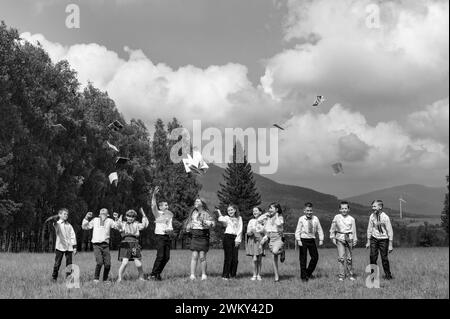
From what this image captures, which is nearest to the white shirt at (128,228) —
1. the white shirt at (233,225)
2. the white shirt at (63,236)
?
the white shirt at (63,236)

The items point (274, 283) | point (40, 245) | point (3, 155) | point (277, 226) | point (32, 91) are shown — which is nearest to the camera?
point (274, 283)

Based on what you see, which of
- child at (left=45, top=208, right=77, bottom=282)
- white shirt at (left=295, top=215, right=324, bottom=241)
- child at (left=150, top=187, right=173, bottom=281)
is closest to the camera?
child at (left=45, top=208, right=77, bottom=282)

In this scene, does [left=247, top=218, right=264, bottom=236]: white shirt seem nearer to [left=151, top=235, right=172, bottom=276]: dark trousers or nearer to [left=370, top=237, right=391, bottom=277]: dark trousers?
[left=151, top=235, right=172, bottom=276]: dark trousers

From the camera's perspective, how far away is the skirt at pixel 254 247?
49.5 ft

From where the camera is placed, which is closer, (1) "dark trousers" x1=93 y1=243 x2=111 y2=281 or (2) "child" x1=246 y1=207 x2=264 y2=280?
(1) "dark trousers" x1=93 y1=243 x2=111 y2=281

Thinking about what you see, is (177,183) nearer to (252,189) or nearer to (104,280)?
(252,189)

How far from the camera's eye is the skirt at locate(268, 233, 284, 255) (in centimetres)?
1479

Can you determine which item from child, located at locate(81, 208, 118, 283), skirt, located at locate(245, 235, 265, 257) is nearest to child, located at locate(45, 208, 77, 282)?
child, located at locate(81, 208, 118, 283)

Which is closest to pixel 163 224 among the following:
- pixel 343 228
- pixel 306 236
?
pixel 306 236

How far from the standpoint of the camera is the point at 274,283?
46.4 feet

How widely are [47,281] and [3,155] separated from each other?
25.5 metres

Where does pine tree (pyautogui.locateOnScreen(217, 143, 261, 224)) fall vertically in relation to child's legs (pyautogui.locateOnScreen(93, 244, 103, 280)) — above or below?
above

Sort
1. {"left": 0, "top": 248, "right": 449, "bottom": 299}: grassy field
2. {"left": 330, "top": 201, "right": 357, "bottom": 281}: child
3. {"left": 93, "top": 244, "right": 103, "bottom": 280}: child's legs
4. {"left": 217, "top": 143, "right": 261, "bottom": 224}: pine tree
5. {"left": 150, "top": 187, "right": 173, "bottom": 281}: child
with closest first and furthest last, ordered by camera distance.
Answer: {"left": 0, "top": 248, "right": 449, "bottom": 299}: grassy field → {"left": 93, "top": 244, "right": 103, "bottom": 280}: child's legs → {"left": 150, "top": 187, "right": 173, "bottom": 281}: child → {"left": 330, "top": 201, "right": 357, "bottom": 281}: child → {"left": 217, "top": 143, "right": 261, "bottom": 224}: pine tree

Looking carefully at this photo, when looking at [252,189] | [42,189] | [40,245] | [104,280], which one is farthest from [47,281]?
[252,189]
